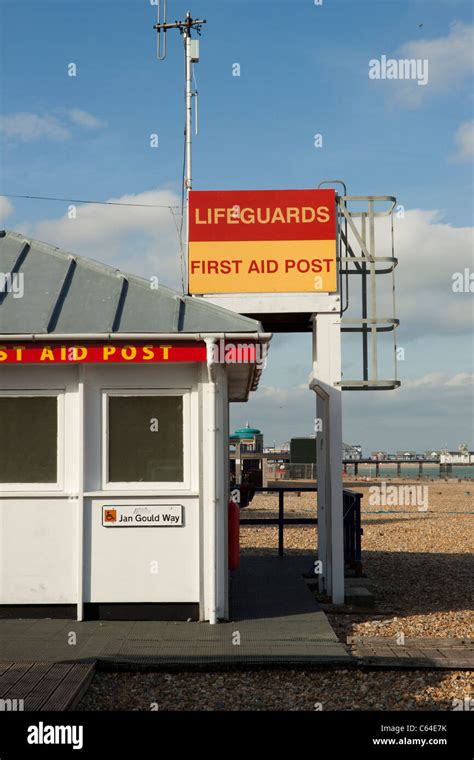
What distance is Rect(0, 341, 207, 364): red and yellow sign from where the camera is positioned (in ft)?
27.0

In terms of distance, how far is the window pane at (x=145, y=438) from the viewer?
27.9ft

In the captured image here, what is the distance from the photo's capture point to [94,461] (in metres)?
8.45

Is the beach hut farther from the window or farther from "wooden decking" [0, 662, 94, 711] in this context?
"wooden decking" [0, 662, 94, 711]

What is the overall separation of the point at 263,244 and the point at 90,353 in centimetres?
291

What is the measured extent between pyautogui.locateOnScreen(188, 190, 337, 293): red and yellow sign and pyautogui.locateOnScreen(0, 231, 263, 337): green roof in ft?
4.61

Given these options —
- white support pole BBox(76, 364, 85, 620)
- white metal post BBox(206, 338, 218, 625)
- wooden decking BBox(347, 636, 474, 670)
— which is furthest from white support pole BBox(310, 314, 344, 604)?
white support pole BBox(76, 364, 85, 620)

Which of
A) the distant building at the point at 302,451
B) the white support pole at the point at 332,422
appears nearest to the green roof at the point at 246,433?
the distant building at the point at 302,451

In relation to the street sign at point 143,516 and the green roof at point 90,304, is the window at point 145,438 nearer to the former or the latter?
the street sign at point 143,516

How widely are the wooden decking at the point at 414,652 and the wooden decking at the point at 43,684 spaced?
2307mm

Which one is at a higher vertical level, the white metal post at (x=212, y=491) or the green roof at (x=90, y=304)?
the green roof at (x=90, y=304)

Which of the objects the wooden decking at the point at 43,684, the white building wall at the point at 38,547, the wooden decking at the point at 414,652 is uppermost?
the white building wall at the point at 38,547

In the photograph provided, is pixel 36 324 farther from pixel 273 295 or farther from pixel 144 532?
pixel 273 295
